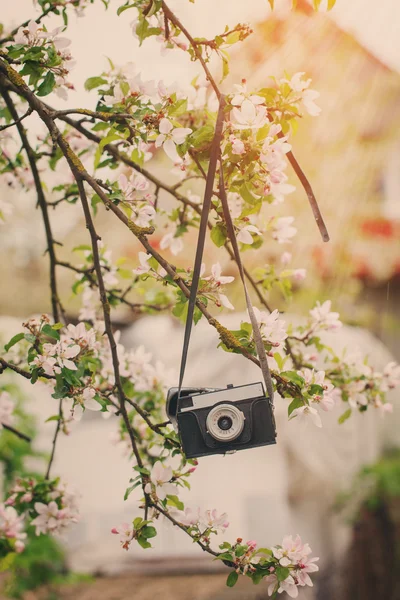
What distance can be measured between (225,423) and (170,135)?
1.38 ft

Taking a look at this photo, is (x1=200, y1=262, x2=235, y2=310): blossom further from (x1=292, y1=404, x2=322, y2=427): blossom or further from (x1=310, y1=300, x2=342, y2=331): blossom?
(x1=310, y1=300, x2=342, y2=331): blossom

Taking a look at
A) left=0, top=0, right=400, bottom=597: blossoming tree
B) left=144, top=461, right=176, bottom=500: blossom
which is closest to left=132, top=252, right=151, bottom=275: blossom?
left=0, top=0, right=400, bottom=597: blossoming tree

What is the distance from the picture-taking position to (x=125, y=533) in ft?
3.24

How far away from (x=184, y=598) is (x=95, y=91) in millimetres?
3075

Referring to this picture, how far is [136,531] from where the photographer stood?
97cm

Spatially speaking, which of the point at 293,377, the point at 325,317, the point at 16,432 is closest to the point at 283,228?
the point at 325,317

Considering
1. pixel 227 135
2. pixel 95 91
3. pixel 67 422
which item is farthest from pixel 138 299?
pixel 227 135

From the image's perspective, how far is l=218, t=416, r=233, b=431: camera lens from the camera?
2.83 ft

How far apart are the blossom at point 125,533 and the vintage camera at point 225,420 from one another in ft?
0.68

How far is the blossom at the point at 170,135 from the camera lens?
0.88 m

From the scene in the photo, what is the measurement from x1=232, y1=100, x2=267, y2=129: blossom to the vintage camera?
368mm

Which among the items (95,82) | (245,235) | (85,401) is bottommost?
(85,401)

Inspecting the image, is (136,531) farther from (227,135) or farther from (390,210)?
(390,210)

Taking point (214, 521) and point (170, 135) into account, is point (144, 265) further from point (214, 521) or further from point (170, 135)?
point (214, 521)
